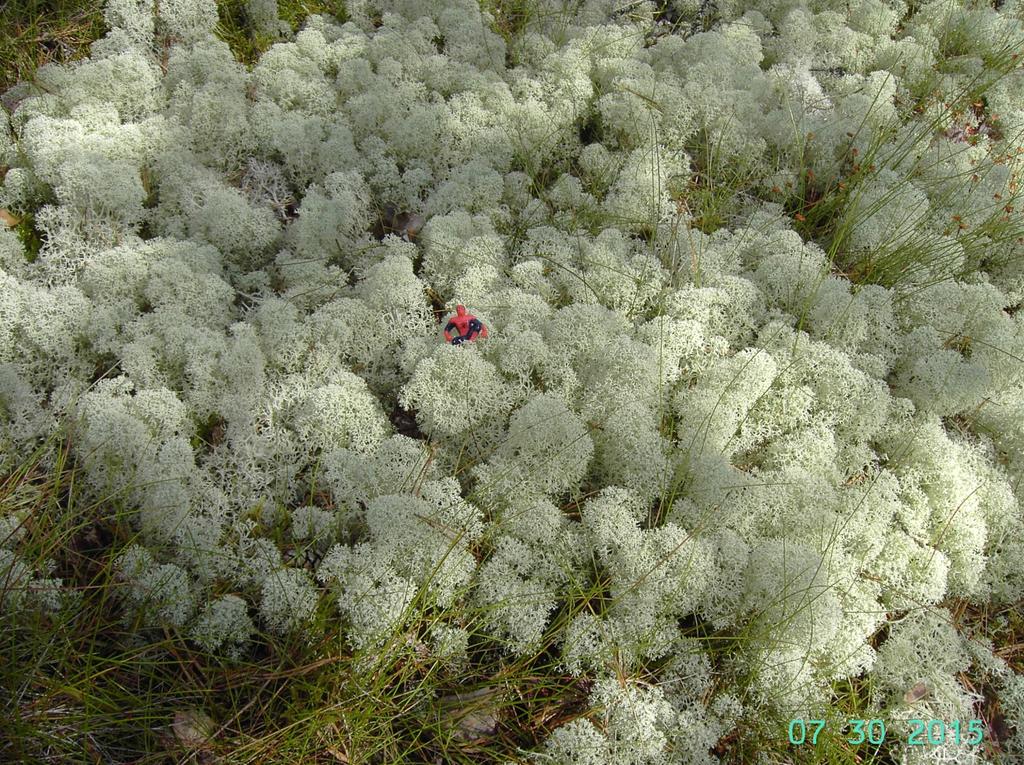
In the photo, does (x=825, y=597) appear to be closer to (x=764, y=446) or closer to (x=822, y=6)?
(x=764, y=446)

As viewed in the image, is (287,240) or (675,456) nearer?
(675,456)

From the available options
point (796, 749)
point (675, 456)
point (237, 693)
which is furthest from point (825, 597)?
point (237, 693)
